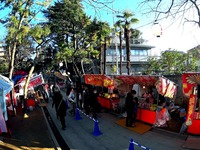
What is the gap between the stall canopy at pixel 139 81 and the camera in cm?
1127

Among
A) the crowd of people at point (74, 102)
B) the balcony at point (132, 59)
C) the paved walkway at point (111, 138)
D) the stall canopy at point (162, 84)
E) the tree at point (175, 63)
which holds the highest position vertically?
the balcony at point (132, 59)

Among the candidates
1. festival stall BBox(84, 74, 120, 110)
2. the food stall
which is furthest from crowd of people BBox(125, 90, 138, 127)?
festival stall BBox(84, 74, 120, 110)

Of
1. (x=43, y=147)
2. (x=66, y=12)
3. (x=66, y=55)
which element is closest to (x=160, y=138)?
(x=43, y=147)

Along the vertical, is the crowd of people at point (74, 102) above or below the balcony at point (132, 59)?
below

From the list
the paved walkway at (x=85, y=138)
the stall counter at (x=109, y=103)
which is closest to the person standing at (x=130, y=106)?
the paved walkway at (x=85, y=138)

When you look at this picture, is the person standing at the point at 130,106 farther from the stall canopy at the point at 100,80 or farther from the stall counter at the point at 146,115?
the stall canopy at the point at 100,80

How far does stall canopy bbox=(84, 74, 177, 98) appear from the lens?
11.3 meters

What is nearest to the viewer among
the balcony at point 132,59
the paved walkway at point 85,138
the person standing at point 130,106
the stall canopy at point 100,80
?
the paved walkway at point 85,138

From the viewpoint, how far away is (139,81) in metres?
14.4

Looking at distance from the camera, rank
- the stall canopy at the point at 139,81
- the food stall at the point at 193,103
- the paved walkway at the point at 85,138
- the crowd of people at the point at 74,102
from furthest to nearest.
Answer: the crowd of people at the point at 74,102, the stall canopy at the point at 139,81, the food stall at the point at 193,103, the paved walkway at the point at 85,138

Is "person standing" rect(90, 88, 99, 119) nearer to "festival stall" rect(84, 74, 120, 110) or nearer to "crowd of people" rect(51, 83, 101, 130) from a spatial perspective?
"crowd of people" rect(51, 83, 101, 130)

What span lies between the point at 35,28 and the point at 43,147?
919cm

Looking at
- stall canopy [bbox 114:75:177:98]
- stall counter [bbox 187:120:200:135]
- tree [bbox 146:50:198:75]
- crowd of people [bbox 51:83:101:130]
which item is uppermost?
tree [bbox 146:50:198:75]

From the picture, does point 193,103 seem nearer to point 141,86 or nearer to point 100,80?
point 141,86
